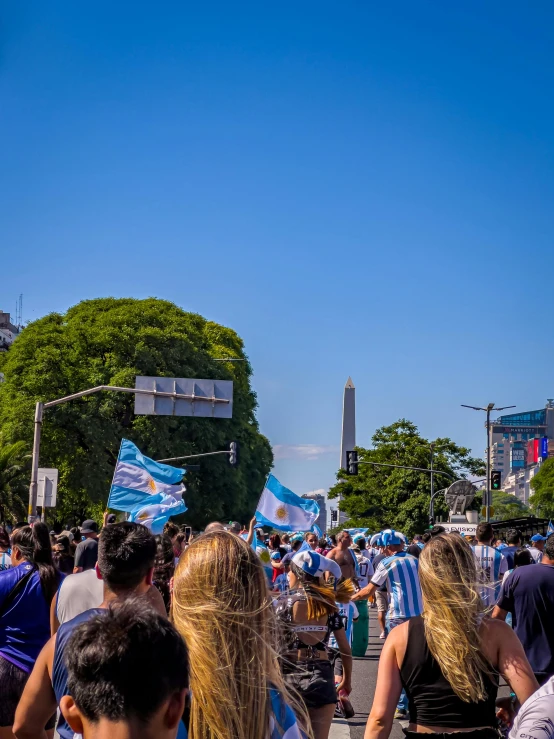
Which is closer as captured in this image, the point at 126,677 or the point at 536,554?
the point at 126,677

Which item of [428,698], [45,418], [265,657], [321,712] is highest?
[45,418]

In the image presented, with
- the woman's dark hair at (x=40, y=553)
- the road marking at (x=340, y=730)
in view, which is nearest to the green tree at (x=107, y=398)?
the road marking at (x=340, y=730)

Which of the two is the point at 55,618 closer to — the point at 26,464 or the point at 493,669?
the point at 493,669

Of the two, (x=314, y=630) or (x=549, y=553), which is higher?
(x=549, y=553)

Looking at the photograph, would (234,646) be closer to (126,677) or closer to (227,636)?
(227,636)

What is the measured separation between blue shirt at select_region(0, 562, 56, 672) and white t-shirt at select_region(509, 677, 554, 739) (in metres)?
3.80

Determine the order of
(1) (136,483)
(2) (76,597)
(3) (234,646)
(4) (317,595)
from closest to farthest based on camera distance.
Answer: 1. (3) (234,646)
2. (2) (76,597)
3. (4) (317,595)
4. (1) (136,483)

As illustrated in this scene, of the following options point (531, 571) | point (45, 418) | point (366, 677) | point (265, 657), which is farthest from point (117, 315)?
point (265, 657)

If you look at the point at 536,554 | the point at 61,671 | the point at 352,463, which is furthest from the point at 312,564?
the point at 352,463

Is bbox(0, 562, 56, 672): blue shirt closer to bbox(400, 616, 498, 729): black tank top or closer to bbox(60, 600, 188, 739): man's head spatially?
bbox(400, 616, 498, 729): black tank top

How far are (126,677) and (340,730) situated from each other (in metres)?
7.93

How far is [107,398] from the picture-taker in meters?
47.3

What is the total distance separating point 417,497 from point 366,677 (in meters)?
62.2

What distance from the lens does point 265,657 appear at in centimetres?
300
